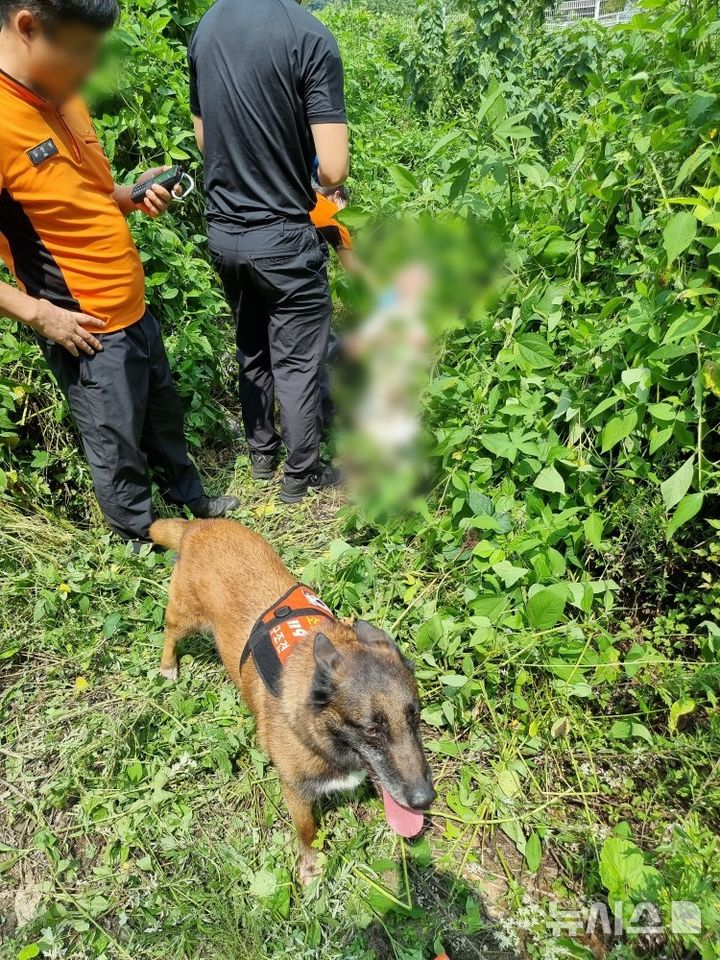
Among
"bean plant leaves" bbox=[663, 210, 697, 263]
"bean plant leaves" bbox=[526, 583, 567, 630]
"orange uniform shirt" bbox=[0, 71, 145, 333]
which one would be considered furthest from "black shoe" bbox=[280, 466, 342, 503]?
"bean plant leaves" bbox=[663, 210, 697, 263]

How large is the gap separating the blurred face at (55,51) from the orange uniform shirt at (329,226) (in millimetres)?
2059

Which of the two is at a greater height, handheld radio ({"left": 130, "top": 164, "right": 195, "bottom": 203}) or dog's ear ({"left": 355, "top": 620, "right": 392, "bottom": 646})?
handheld radio ({"left": 130, "top": 164, "right": 195, "bottom": 203})

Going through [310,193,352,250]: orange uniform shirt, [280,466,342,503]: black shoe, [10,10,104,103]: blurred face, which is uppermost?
[10,10,104,103]: blurred face

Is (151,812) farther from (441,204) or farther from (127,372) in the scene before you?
(441,204)

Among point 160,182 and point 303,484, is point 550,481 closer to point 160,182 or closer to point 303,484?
point 303,484

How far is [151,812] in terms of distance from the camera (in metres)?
2.48

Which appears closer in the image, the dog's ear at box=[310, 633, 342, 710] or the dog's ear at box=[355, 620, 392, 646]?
the dog's ear at box=[310, 633, 342, 710]

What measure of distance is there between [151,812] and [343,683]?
116 cm

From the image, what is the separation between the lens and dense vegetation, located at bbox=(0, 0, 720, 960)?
2174 millimetres

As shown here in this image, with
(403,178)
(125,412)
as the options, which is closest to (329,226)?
(403,178)

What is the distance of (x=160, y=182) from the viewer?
3014mm

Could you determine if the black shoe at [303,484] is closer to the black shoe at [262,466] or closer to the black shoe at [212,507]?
the black shoe at [262,466]

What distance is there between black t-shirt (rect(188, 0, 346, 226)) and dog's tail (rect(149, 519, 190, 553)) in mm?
1747

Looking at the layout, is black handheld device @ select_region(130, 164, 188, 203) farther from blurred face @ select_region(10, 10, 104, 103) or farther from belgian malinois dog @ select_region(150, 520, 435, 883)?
belgian malinois dog @ select_region(150, 520, 435, 883)
